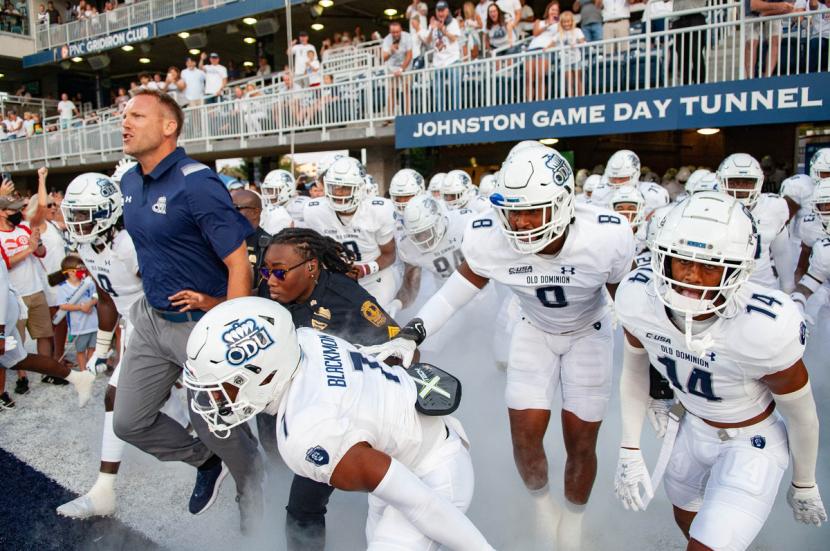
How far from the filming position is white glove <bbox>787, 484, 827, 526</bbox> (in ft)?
8.03

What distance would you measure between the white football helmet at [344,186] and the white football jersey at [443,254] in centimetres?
60

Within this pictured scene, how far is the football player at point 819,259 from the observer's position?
16.2 feet

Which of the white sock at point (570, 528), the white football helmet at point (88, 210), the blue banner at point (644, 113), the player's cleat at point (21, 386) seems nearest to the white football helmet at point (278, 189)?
the player's cleat at point (21, 386)

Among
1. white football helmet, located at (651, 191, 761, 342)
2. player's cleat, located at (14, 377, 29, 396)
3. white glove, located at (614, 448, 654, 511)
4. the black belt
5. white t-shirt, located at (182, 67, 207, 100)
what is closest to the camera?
white football helmet, located at (651, 191, 761, 342)

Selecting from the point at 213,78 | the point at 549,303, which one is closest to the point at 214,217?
the point at 549,303

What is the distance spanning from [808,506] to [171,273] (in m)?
2.69

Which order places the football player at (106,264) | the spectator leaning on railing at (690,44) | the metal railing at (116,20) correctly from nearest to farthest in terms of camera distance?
1. the football player at (106,264)
2. the spectator leaning on railing at (690,44)
3. the metal railing at (116,20)

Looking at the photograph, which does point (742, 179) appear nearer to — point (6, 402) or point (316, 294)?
point (316, 294)

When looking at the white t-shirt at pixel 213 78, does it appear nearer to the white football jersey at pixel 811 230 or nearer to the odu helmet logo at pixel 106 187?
the odu helmet logo at pixel 106 187

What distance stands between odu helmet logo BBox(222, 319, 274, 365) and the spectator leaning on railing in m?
8.35

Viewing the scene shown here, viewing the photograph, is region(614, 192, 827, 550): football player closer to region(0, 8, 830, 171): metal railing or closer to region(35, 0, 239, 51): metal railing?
region(0, 8, 830, 171): metal railing

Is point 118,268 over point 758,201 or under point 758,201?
under

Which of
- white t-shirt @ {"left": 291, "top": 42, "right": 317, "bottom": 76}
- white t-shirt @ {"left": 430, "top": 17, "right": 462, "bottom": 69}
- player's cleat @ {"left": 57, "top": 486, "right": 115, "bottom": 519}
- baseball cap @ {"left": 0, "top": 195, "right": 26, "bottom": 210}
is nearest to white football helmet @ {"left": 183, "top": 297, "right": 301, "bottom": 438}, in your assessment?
player's cleat @ {"left": 57, "top": 486, "right": 115, "bottom": 519}

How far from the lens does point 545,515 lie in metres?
3.24
